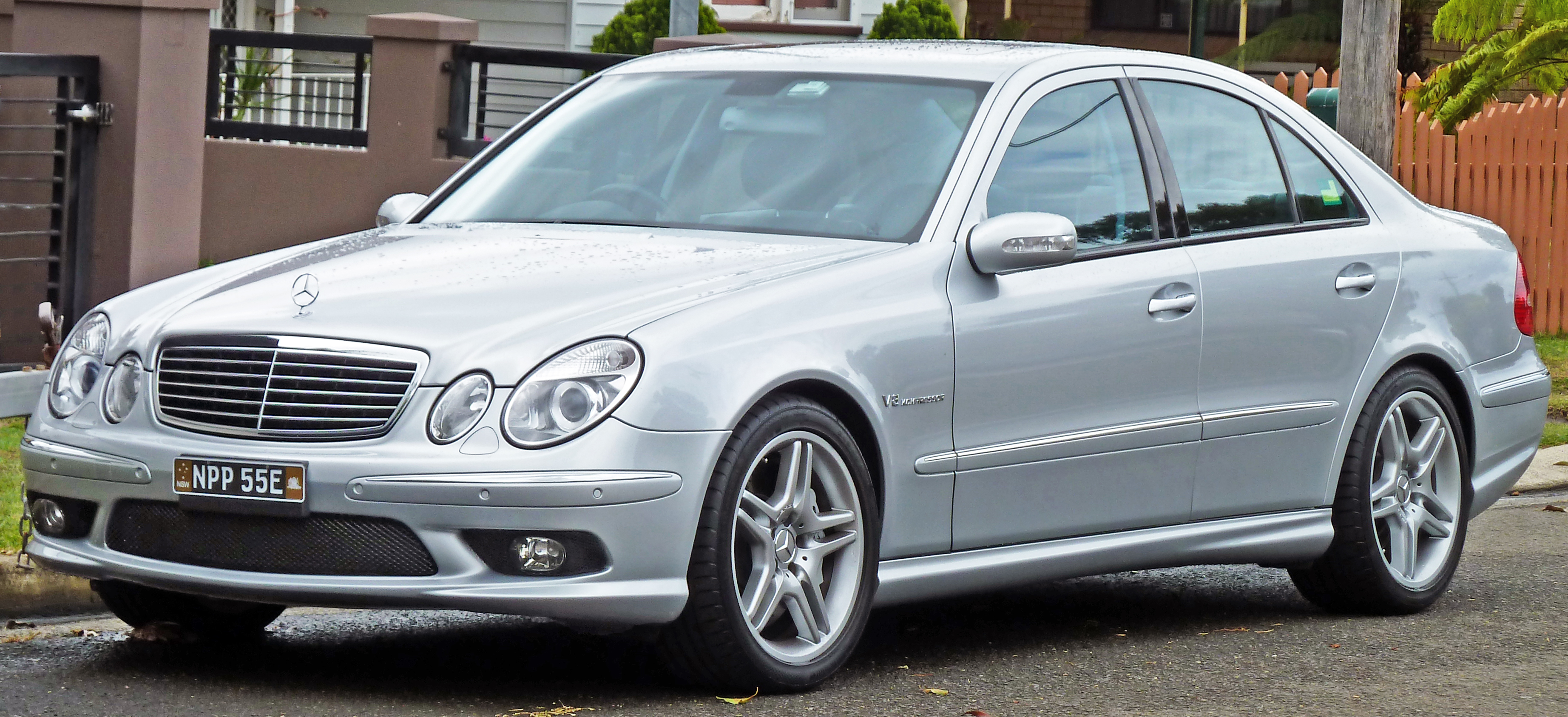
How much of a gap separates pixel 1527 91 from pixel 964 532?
20.5 meters

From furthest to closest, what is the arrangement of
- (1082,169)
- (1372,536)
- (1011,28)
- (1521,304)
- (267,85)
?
1. (1011,28)
2. (267,85)
3. (1521,304)
4. (1372,536)
5. (1082,169)

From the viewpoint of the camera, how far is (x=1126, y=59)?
6.54 meters

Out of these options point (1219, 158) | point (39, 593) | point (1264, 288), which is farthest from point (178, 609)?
point (1219, 158)

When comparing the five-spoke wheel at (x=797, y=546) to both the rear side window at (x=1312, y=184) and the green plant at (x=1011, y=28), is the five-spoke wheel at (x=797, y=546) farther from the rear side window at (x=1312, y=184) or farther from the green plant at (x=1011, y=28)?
the green plant at (x=1011, y=28)

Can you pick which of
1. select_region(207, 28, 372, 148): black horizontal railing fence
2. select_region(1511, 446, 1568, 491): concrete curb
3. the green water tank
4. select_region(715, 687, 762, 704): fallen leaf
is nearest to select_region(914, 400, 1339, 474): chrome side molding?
select_region(715, 687, 762, 704): fallen leaf

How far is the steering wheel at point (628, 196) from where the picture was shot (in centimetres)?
608

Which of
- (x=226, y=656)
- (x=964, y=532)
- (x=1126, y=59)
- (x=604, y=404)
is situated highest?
(x=1126, y=59)

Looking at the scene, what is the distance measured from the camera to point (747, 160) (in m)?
6.09

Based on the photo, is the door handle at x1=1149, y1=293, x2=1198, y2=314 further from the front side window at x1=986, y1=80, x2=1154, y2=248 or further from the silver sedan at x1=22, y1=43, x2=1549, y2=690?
the front side window at x1=986, y1=80, x2=1154, y2=248

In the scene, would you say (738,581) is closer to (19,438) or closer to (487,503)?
(487,503)

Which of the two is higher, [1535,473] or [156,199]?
[156,199]

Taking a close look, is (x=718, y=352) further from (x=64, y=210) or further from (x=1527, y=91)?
(x=1527, y=91)

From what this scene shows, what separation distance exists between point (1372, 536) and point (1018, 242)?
1822 millimetres

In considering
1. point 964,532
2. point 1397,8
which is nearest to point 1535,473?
point 1397,8
